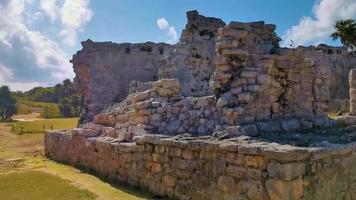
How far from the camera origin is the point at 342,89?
29688 mm

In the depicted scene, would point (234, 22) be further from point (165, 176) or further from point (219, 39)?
point (165, 176)

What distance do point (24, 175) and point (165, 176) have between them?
500 centimetres

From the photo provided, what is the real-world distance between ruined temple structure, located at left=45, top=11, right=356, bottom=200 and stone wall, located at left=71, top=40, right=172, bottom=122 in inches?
162

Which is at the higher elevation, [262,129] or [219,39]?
[219,39]

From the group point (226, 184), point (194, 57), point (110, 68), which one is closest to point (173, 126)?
point (226, 184)

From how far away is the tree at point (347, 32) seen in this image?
30.4 meters

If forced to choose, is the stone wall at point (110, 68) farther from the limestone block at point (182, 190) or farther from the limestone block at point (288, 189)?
the limestone block at point (288, 189)

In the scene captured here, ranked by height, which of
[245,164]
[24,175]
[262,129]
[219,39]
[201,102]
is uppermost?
[219,39]

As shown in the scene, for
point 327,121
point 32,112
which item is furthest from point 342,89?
point 32,112

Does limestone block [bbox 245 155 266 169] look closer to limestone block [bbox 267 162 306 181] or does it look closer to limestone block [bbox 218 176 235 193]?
limestone block [bbox 267 162 306 181]

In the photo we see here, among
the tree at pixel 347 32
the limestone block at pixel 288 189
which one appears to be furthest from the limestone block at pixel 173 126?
the tree at pixel 347 32

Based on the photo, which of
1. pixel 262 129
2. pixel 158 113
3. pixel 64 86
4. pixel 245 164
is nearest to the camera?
pixel 245 164

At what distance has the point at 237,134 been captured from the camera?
7160 mm

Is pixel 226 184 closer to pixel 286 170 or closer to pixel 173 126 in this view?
pixel 286 170
